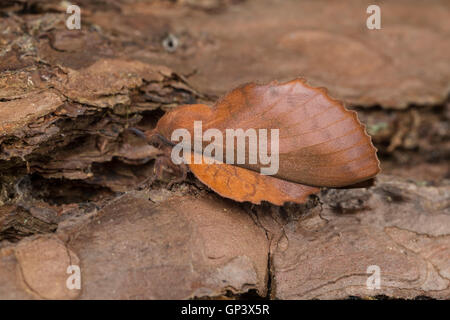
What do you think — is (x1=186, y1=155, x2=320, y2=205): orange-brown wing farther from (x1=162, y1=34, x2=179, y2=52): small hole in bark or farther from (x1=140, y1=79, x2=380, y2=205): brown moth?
(x1=162, y1=34, x2=179, y2=52): small hole in bark

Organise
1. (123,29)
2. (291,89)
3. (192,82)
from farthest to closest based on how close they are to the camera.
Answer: (123,29), (192,82), (291,89)

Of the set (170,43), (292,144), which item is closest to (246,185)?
(292,144)

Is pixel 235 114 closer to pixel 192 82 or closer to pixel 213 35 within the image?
pixel 192 82

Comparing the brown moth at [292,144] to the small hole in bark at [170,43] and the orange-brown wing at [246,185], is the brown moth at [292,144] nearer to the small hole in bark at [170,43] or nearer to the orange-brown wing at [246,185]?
the orange-brown wing at [246,185]

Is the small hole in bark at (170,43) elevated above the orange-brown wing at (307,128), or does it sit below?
above

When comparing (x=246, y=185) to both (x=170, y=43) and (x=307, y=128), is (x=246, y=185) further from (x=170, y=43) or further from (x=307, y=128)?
(x=170, y=43)

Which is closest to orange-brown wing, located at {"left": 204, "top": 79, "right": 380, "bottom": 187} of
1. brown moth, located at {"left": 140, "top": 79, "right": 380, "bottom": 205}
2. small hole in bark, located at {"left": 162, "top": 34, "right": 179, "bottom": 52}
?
brown moth, located at {"left": 140, "top": 79, "right": 380, "bottom": 205}

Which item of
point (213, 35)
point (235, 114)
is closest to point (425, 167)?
point (213, 35)

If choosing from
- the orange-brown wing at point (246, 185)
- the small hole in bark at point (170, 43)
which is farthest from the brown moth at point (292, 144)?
the small hole in bark at point (170, 43)
